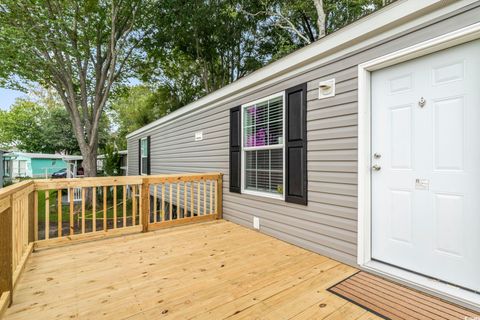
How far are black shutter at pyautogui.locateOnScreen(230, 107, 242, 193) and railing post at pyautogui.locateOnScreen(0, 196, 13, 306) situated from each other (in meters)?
2.93

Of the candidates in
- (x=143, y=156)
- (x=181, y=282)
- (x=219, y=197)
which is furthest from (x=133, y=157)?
(x=181, y=282)

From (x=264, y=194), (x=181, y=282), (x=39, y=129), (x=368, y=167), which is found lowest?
(x=181, y=282)

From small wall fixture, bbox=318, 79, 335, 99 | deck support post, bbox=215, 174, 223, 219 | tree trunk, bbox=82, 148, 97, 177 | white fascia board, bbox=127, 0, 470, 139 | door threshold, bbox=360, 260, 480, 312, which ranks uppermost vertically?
white fascia board, bbox=127, 0, 470, 139

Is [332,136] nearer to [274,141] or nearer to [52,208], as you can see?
[274,141]

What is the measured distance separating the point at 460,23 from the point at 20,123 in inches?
1115

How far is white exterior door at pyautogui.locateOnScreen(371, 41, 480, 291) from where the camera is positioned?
1.87 metres

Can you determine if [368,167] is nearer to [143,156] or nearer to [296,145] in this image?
[296,145]

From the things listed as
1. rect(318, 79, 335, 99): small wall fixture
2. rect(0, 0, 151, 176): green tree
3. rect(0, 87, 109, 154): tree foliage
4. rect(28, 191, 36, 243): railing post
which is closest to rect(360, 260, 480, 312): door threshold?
rect(318, 79, 335, 99): small wall fixture

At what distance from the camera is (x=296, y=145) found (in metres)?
3.17

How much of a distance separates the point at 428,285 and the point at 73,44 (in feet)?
34.2

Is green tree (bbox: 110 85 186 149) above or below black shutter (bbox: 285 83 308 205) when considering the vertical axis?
above

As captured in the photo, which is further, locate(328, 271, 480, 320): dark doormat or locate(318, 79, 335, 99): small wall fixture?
locate(318, 79, 335, 99): small wall fixture

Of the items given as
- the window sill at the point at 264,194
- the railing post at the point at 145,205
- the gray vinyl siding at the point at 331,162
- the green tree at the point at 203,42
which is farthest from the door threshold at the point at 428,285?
the green tree at the point at 203,42

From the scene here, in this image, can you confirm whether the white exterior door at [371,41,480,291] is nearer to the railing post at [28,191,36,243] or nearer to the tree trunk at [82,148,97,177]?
the railing post at [28,191,36,243]
